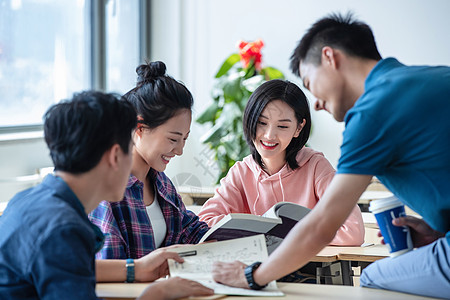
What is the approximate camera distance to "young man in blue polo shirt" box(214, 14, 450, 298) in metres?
1.30

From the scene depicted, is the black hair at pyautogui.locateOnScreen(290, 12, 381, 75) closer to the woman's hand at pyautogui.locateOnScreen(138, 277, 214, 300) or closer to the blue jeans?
the blue jeans

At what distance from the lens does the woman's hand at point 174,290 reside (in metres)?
1.31

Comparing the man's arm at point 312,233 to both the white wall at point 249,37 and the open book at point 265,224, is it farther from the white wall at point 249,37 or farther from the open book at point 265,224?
the white wall at point 249,37

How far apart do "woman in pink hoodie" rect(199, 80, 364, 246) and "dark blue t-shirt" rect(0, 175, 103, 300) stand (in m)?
1.10

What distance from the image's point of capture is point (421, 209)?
4.53 feet

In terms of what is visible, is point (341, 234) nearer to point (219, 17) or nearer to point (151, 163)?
point (151, 163)

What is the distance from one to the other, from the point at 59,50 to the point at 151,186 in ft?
9.67

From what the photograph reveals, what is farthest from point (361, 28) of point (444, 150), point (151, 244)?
point (151, 244)

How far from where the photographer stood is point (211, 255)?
5.26 feet

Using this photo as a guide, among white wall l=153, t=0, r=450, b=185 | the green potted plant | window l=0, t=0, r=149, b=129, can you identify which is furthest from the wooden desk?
white wall l=153, t=0, r=450, b=185

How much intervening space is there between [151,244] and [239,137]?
116 inches

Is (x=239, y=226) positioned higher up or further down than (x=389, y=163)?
further down

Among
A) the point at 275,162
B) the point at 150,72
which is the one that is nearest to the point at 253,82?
the point at 275,162

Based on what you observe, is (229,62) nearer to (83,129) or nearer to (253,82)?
(253,82)
